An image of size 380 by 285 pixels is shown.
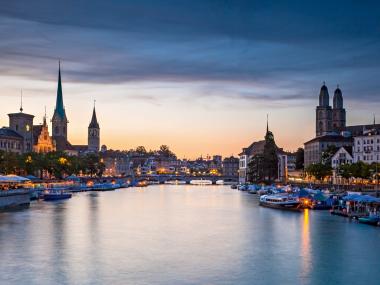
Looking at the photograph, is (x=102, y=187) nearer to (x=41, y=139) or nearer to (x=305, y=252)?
(x=41, y=139)

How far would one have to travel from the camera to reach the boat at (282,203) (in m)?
86.5

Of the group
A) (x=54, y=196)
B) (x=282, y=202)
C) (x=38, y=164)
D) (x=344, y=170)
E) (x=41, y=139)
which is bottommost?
(x=282, y=202)

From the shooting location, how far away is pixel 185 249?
4959 cm

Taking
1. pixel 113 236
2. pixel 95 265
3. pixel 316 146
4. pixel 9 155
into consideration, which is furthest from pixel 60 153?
pixel 95 265

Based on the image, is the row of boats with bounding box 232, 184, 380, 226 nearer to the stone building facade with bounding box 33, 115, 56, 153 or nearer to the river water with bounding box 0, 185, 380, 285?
the river water with bounding box 0, 185, 380, 285

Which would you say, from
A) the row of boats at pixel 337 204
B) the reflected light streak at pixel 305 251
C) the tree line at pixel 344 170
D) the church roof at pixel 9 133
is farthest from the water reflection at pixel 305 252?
the church roof at pixel 9 133

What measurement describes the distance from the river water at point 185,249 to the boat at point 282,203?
360 inches

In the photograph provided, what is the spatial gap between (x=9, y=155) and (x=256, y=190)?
54435 millimetres

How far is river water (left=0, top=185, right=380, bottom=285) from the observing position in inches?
Answer: 1560

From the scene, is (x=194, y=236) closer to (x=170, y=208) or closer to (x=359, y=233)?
(x=359, y=233)

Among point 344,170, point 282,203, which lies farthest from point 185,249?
point 344,170

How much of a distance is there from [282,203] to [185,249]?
133 feet

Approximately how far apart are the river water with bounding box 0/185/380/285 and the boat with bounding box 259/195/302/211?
30.0 ft

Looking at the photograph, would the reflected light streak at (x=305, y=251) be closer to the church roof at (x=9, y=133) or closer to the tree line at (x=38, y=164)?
the tree line at (x=38, y=164)
